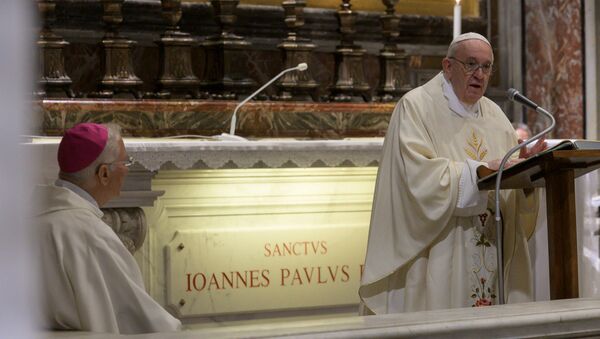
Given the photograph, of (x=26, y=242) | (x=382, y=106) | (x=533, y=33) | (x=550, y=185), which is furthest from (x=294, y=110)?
(x=26, y=242)

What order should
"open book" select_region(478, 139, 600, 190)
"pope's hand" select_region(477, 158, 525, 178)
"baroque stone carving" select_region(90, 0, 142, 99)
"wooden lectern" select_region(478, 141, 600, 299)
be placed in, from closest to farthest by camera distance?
1. "open book" select_region(478, 139, 600, 190)
2. "wooden lectern" select_region(478, 141, 600, 299)
3. "pope's hand" select_region(477, 158, 525, 178)
4. "baroque stone carving" select_region(90, 0, 142, 99)

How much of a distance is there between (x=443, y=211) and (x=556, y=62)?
4567mm

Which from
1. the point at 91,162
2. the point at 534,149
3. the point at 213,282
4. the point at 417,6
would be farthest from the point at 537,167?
the point at 417,6

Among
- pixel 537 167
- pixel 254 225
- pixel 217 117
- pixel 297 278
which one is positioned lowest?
pixel 297 278

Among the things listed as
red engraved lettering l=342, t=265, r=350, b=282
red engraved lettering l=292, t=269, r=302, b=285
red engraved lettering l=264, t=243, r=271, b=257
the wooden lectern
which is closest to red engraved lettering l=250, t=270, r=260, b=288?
red engraved lettering l=264, t=243, r=271, b=257

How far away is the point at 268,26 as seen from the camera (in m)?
8.56

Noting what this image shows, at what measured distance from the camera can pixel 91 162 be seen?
4316mm

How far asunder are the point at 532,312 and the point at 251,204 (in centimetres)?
311

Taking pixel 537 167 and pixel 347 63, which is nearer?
pixel 537 167

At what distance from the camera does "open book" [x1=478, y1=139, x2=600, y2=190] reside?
4.66 metres

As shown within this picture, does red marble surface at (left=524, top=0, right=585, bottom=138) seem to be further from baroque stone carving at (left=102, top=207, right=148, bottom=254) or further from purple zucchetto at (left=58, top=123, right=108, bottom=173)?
purple zucchetto at (left=58, top=123, right=108, bottom=173)

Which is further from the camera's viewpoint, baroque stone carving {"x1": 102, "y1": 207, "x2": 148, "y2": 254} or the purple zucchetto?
baroque stone carving {"x1": 102, "y1": 207, "x2": 148, "y2": 254}

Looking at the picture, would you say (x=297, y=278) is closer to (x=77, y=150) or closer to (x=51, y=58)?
(x=51, y=58)

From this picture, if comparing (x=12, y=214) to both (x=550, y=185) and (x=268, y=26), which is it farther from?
(x=268, y=26)
